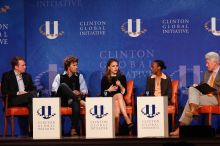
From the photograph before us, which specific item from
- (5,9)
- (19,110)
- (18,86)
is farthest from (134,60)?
(5,9)

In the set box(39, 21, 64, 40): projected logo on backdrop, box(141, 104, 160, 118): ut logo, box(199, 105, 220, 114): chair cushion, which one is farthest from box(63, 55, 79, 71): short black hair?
box(199, 105, 220, 114): chair cushion

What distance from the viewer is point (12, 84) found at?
903cm

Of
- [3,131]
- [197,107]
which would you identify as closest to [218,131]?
[197,107]

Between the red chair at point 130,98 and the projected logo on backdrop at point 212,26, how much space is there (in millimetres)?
1559

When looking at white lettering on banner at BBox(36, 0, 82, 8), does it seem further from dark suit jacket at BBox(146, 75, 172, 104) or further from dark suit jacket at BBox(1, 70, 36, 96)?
A: dark suit jacket at BBox(146, 75, 172, 104)

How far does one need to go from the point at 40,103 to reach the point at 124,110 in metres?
1.61

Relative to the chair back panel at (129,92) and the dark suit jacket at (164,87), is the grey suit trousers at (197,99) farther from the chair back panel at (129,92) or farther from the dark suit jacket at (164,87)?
the chair back panel at (129,92)

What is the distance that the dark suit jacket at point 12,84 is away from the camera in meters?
8.92

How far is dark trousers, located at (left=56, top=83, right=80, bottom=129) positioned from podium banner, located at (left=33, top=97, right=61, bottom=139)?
3.93 feet

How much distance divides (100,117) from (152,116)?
696 mm

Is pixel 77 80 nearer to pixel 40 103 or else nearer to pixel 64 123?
pixel 64 123

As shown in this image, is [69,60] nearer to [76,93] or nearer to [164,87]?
[76,93]

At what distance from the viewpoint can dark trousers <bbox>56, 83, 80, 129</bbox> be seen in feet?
28.5

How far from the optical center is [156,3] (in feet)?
31.3
